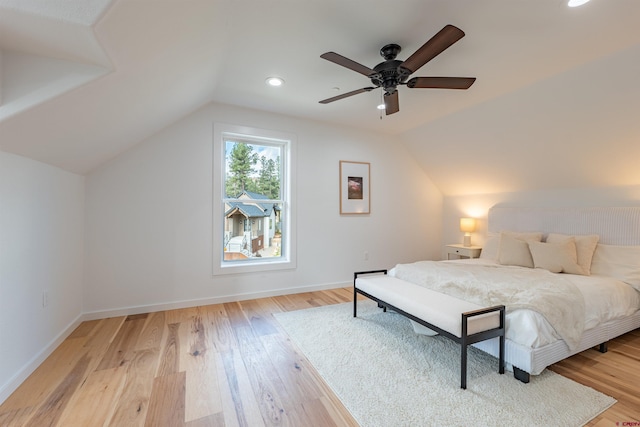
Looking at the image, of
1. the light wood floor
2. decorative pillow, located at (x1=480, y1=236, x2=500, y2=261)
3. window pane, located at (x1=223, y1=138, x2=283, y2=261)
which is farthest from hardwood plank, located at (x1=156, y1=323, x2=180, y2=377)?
decorative pillow, located at (x1=480, y1=236, x2=500, y2=261)

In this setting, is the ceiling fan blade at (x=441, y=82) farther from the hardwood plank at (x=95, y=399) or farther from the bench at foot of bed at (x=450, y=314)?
the hardwood plank at (x=95, y=399)

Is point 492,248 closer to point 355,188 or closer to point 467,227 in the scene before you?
point 467,227

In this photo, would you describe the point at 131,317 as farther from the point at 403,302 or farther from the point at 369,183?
the point at 369,183

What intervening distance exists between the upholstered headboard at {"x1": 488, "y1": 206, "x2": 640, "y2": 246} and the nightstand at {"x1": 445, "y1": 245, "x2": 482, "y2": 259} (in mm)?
416

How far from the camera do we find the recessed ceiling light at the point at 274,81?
2.79m

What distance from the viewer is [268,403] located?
5.50ft

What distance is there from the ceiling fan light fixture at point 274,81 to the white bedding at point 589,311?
9.23 feet

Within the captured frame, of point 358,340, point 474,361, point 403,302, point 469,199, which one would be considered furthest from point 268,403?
point 469,199

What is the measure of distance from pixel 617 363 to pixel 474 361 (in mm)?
1111

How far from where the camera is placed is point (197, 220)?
3.39 meters

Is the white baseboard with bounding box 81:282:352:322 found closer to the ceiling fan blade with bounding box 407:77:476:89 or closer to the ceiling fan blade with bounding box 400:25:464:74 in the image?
the ceiling fan blade with bounding box 407:77:476:89

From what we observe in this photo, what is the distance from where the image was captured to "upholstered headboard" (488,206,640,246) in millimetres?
2961

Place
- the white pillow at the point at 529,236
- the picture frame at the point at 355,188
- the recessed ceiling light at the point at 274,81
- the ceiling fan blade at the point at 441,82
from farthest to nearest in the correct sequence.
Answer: the picture frame at the point at 355,188 → the white pillow at the point at 529,236 → the recessed ceiling light at the point at 274,81 → the ceiling fan blade at the point at 441,82

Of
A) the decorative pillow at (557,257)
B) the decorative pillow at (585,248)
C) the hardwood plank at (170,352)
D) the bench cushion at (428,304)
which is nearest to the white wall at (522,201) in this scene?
the decorative pillow at (585,248)
